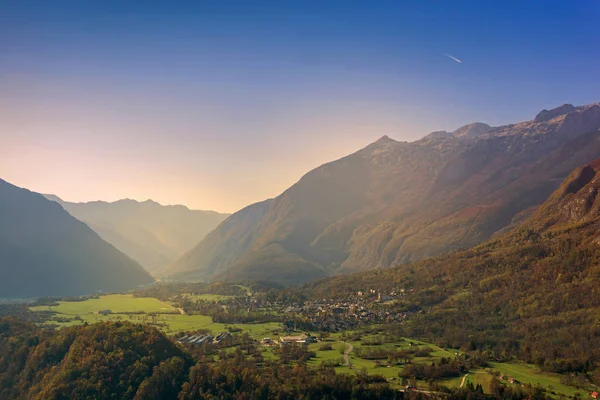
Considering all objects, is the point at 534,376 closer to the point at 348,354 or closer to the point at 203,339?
the point at 348,354

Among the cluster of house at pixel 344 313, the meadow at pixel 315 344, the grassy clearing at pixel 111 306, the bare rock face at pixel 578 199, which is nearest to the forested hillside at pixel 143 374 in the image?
the meadow at pixel 315 344

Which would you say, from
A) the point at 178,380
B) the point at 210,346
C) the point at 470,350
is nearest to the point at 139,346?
the point at 178,380

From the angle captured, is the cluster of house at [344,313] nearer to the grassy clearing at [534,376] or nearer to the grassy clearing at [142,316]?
the grassy clearing at [142,316]

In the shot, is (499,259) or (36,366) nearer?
(36,366)

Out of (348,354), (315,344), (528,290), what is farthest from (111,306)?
(528,290)

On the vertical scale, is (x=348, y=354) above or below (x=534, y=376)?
above

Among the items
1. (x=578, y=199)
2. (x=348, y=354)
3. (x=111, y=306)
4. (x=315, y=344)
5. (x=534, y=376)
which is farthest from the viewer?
(x=111, y=306)

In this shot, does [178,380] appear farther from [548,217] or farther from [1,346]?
[548,217]
